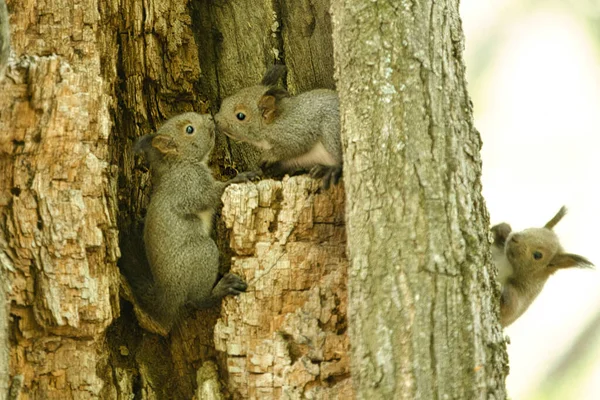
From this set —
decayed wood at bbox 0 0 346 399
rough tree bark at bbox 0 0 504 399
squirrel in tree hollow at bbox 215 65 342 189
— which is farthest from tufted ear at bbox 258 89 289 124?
rough tree bark at bbox 0 0 504 399

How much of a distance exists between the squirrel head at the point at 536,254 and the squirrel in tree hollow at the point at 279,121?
1.53 meters

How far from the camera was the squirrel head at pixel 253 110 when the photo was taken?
18.1 feet

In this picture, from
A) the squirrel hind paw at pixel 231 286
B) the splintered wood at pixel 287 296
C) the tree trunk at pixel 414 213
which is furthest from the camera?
the squirrel hind paw at pixel 231 286

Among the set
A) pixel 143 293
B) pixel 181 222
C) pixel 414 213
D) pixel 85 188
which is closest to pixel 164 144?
pixel 181 222

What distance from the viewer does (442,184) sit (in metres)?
3.79

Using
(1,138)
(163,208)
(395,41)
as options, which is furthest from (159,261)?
(395,41)

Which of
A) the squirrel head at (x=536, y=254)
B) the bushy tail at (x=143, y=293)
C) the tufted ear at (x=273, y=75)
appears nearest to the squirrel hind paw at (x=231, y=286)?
the bushy tail at (x=143, y=293)

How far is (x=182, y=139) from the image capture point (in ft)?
17.7

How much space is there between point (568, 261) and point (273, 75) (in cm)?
242

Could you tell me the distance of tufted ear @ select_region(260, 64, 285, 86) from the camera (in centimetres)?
553

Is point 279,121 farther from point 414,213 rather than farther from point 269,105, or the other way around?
point 414,213

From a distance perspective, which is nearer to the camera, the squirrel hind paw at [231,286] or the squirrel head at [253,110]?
the squirrel hind paw at [231,286]

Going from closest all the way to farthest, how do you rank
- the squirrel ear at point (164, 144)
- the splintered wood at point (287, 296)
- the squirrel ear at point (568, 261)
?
the splintered wood at point (287, 296), the squirrel ear at point (164, 144), the squirrel ear at point (568, 261)

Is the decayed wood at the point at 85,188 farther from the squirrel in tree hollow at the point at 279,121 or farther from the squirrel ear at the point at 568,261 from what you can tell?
the squirrel ear at the point at 568,261
